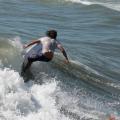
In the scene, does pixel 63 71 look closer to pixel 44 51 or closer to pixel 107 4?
pixel 44 51

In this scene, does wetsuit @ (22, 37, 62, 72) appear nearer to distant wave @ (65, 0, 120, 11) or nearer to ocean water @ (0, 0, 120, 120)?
ocean water @ (0, 0, 120, 120)

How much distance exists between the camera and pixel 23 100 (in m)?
13.5

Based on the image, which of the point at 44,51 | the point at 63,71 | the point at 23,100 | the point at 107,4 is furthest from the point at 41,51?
the point at 107,4

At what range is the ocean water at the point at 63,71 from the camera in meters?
13.8

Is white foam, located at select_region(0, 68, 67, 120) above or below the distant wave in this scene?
above

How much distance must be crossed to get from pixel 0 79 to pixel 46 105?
140 centimetres

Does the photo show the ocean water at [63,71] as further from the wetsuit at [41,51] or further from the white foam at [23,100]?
the wetsuit at [41,51]

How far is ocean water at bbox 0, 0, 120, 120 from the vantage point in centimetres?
1378

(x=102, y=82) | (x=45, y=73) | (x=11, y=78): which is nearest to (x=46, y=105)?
(x=11, y=78)

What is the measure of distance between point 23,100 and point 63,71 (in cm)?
464

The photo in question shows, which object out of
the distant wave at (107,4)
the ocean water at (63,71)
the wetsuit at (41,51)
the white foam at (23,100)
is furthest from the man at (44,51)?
the distant wave at (107,4)

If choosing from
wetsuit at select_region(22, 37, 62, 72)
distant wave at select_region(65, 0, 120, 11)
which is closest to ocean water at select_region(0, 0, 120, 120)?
wetsuit at select_region(22, 37, 62, 72)

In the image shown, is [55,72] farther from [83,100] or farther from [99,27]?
[99,27]

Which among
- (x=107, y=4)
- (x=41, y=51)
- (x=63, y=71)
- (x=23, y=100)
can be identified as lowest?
(x=107, y=4)
